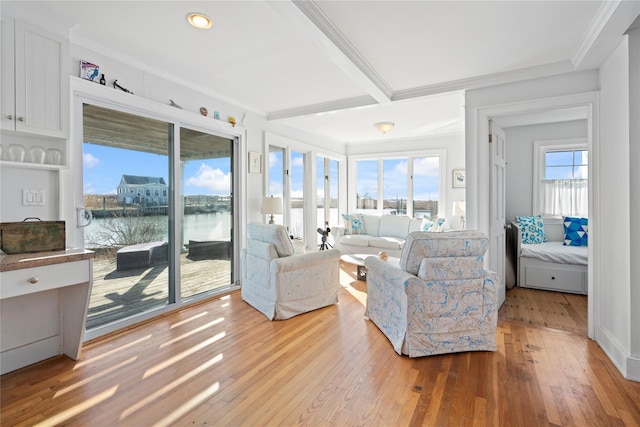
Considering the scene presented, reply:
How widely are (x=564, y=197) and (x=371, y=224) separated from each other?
310cm

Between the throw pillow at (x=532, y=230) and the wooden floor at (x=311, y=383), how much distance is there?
202cm

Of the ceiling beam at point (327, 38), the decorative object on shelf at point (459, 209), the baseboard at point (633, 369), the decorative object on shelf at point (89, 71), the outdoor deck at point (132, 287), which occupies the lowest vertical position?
the baseboard at point (633, 369)

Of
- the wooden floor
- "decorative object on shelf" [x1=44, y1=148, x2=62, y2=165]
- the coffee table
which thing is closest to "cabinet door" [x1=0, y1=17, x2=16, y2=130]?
"decorative object on shelf" [x1=44, y1=148, x2=62, y2=165]

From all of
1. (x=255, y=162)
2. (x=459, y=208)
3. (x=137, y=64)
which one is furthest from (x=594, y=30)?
(x=137, y=64)

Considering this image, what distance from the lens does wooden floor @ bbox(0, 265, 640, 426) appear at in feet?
5.77

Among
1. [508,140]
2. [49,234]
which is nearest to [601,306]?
[508,140]

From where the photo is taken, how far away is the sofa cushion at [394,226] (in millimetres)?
5945

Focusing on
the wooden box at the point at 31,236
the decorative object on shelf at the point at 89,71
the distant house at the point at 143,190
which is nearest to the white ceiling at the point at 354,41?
the decorative object on shelf at the point at 89,71

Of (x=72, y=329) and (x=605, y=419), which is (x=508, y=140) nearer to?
(x=605, y=419)

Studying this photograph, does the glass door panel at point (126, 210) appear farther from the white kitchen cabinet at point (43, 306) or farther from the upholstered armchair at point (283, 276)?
the upholstered armchair at point (283, 276)

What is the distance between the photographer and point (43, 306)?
2.41 metres

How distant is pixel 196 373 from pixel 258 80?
2.82 m

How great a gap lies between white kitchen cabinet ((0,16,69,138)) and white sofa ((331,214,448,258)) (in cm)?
452

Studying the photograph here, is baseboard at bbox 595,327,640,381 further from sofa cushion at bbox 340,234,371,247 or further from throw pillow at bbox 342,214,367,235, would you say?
throw pillow at bbox 342,214,367,235
